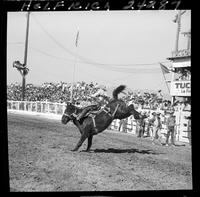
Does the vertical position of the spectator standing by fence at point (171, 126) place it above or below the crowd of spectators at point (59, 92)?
below

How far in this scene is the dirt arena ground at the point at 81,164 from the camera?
9211 mm

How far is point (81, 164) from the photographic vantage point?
9.87 metres

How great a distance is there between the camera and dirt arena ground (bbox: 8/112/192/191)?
30.2ft

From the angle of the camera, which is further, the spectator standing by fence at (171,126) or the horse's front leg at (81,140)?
the spectator standing by fence at (171,126)

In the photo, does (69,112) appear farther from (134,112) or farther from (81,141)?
(134,112)

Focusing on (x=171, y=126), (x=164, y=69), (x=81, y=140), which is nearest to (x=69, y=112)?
(x=81, y=140)

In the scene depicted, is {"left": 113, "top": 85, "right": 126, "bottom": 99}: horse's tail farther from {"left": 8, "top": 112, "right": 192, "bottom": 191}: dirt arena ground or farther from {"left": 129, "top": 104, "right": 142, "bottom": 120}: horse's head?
{"left": 8, "top": 112, "right": 192, "bottom": 191}: dirt arena ground

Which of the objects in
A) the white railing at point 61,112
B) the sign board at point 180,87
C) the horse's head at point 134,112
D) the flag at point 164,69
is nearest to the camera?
the sign board at point 180,87

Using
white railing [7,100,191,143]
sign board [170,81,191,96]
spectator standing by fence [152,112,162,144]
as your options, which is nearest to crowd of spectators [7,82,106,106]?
white railing [7,100,191,143]

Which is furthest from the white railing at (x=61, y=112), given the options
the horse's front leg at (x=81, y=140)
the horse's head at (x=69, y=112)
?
the horse's front leg at (x=81, y=140)

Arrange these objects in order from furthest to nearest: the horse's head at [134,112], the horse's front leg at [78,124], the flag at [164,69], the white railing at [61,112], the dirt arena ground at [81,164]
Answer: the horse's head at [134,112], the white railing at [61,112], the horse's front leg at [78,124], the flag at [164,69], the dirt arena ground at [81,164]

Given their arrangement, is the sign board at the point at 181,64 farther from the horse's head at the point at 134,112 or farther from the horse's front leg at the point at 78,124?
the horse's front leg at the point at 78,124

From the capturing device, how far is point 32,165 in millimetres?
9555

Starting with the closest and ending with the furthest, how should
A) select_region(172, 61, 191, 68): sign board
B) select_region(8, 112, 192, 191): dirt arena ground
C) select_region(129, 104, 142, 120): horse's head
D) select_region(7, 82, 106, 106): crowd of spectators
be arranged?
select_region(8, 112, 192, 191): dirt arena ground, select_region(172, 61, 191, 68): sign board, select_region(7, 82, 106, 106): crowd of spectators, select_region(129, 104, 142, 120): horse's head
